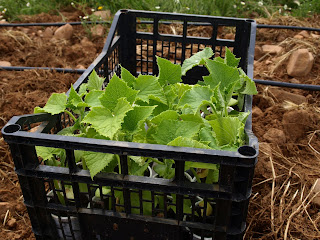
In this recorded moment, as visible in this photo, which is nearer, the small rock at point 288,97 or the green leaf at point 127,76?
the green leaf at point 127,76

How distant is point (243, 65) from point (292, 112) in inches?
17.7

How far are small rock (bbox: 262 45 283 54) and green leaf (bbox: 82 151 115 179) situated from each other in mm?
2205

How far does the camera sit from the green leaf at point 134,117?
1012 mm

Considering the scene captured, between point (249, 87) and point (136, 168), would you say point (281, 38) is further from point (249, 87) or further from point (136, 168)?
point (136, 168)

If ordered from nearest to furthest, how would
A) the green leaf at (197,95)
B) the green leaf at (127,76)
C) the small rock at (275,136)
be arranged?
the green leaf at (197,95) → the green leaf at (127,76) → the small rock at (275,136)

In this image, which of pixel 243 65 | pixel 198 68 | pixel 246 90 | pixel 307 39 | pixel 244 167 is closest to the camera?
pixel 244 167

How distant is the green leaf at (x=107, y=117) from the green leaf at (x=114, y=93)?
1.8 inches

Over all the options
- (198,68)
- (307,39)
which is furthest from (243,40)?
(307,39)

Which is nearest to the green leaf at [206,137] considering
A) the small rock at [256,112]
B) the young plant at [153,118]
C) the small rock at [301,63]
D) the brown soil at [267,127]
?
the young plant at [153,118]

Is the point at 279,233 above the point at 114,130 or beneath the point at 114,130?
beneath

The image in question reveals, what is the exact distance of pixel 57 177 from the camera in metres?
0.98

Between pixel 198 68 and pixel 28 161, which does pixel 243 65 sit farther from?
pixel 28 161

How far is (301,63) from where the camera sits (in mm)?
2482

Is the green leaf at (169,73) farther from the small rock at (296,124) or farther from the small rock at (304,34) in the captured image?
the small rock at (304,34)
